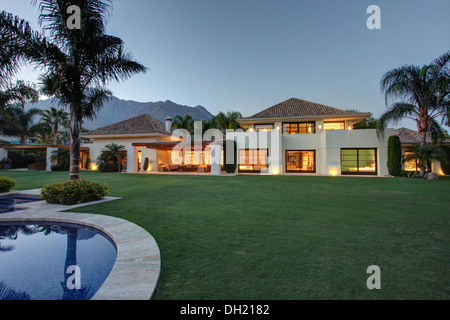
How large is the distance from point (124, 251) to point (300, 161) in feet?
66.4

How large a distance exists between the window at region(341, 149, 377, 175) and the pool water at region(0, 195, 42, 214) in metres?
21.9

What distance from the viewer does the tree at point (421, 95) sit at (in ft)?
47.5

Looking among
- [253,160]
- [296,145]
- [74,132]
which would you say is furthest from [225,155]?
[74,132]

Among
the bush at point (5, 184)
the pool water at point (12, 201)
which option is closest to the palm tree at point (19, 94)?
the bush at point (5, 184)

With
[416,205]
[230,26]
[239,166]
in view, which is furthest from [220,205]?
[230,26]

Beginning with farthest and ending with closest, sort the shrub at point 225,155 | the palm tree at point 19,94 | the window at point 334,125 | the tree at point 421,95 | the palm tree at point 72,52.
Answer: the window at point 334,125, the shrub at point 225,155, the tree at point 421,95, the palm tree at point 19,94, the palm tree at point 72,52

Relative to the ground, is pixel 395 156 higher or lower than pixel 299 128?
lower

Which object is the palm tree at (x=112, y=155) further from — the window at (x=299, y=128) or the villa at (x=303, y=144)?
the window at (x=299, y=128)

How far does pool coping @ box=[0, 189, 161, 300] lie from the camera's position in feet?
7.18

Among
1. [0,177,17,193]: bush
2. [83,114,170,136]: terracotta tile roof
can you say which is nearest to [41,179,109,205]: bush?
[0,177,17,193]: bush

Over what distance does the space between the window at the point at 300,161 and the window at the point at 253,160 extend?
8.10 feet

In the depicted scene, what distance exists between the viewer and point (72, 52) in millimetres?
7039

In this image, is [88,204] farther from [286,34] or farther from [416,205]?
[286,34]

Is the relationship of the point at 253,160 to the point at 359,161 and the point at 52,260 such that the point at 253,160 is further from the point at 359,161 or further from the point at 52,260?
the point at 52,260
